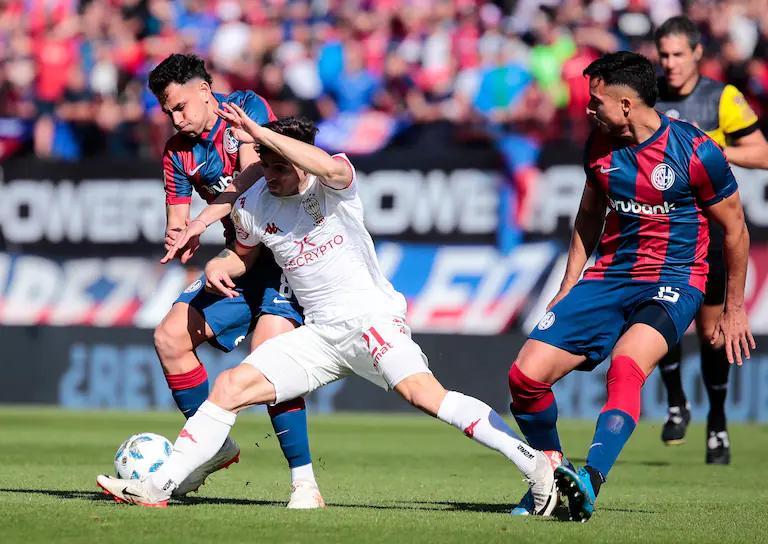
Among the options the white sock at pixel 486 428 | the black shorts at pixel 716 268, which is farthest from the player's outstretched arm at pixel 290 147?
the black shorts at pixel 716 268

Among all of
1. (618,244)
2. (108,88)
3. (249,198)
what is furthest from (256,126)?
(108,88)

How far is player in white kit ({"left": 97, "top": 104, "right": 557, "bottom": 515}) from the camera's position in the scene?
6.68 metres

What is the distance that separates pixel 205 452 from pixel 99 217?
35.7 ft

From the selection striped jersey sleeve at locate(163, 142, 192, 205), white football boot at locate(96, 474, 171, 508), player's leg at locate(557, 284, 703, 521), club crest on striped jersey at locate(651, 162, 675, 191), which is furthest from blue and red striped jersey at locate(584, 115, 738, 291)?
white football boot at locate(96, 474, 171, 508)

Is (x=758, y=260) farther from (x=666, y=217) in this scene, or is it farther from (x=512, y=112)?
(x=666, y=217)

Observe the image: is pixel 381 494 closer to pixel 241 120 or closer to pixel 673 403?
pixel 241 120

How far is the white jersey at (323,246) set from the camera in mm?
6969

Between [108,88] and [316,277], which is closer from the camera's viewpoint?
[316,277]

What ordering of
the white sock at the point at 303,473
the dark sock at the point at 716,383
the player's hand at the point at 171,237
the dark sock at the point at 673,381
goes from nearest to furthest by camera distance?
the white sock at the point at 303,473, the player's hand at the point at 171,237, the dark sock at the point at 716,383, the dark sock at the point at 673,381

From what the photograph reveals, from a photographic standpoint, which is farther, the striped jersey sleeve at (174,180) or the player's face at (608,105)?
the striped jersey sleeve at (174,180)

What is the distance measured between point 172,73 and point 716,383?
16.0 feet

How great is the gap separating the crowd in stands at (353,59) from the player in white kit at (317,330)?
877 cm

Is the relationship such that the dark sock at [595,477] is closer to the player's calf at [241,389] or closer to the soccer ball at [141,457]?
the player's calf at [241,389]

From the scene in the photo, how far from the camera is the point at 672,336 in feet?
22.4
